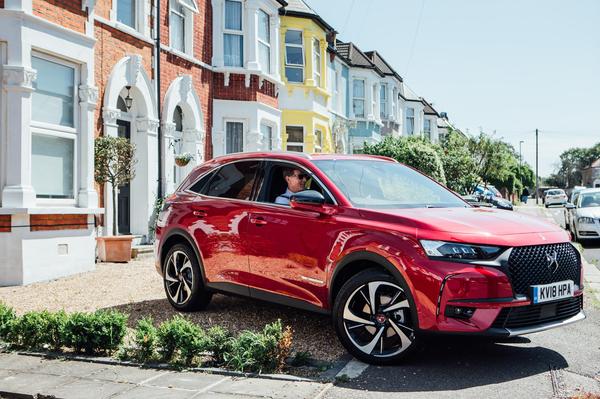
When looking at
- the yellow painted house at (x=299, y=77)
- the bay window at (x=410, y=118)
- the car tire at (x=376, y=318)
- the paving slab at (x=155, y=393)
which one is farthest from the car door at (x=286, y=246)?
the bay window at (x=410, y=118)

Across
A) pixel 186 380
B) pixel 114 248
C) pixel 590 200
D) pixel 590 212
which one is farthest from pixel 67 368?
pixel 590 200

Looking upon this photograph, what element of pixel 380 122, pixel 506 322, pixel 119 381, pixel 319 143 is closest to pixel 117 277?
pixel 119 381

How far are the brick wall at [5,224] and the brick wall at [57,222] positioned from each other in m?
0.32

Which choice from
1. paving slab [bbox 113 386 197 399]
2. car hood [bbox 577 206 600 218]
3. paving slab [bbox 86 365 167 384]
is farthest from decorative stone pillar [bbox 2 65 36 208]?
car hood [bbox 577 206 600 218]

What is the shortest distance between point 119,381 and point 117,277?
19.3 ft

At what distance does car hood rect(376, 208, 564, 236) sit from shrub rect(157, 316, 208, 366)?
5.98 feet

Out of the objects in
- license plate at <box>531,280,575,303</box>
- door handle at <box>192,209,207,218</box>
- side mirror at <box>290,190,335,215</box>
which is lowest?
license plate at <box>531,280,575,303</box>

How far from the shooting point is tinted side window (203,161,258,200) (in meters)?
6.64

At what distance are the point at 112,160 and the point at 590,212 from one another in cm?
1146

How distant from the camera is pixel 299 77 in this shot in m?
22.5

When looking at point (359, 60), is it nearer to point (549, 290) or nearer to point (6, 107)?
point (6, 107)

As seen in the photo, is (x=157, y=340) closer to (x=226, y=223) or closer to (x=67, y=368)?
(x=67, y=368)

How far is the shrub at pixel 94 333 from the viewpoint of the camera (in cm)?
546

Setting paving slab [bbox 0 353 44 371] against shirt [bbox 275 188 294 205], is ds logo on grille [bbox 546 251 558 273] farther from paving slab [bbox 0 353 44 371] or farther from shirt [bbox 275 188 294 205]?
paving slab [bbox 0 353 44 371]
